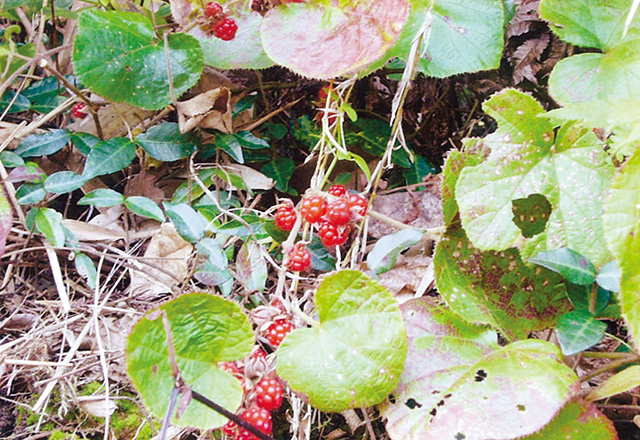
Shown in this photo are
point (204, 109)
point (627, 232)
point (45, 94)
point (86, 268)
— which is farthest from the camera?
point (45, 94)

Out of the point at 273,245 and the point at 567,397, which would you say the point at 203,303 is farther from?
the point at 567,397

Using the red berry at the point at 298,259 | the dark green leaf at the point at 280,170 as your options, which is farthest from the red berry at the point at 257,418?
the dark green leaf at the point at 280,170

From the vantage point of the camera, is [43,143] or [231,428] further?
[43,143]

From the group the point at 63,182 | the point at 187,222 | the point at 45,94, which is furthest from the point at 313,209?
the point at 45,94

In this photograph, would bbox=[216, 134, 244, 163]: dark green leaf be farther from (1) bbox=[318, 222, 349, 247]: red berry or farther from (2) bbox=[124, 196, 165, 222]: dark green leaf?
(1) bbox=[318, 222, 349, 247]: red berry

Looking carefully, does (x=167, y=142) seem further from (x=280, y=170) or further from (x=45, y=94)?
(x=45, y=94)

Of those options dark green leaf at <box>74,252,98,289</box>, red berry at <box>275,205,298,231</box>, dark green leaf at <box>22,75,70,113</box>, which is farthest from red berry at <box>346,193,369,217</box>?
dark green leaf at <box>22,75,70,113</box>

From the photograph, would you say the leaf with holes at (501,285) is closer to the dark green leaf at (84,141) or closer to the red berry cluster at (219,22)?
the red berry cluster at (219,22)
